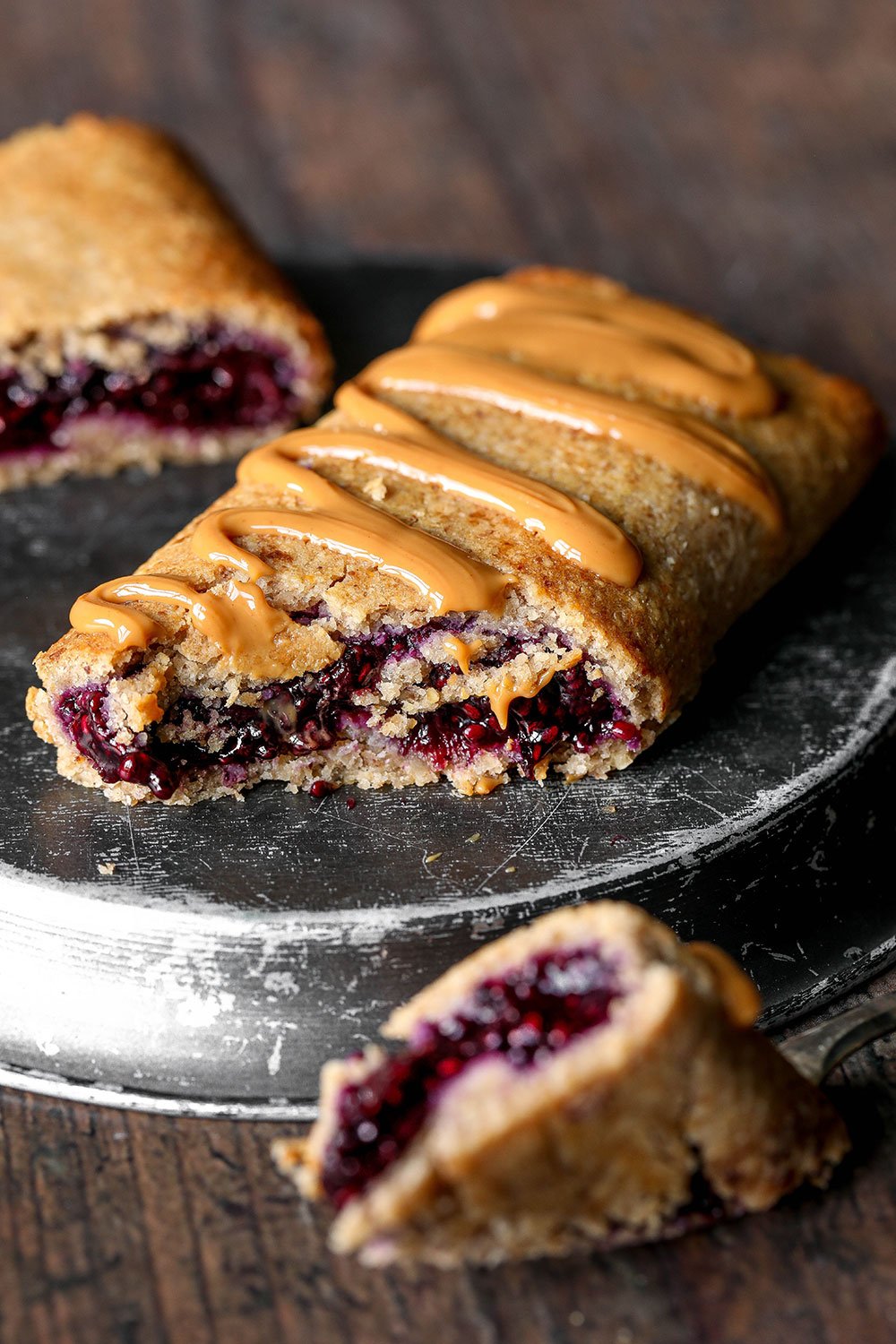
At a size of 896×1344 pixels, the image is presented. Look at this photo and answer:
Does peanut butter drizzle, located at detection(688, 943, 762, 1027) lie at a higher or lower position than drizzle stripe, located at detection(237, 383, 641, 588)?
higher

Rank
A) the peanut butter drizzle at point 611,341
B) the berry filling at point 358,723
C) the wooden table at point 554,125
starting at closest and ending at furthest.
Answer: the berry filling at point 358,723 → the peanut butter drizzle at point 611,341 → the wooden table at point 554,125

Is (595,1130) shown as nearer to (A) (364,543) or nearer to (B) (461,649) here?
(B) (461,649)

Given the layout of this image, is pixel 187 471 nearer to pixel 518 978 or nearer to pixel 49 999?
pixel 49 999

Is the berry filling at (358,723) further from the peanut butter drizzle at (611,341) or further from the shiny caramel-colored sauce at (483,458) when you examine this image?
the peanut butter drizzle at (611,341)

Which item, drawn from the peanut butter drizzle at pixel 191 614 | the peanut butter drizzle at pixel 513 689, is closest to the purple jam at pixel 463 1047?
the peanut butter drizzle at pixel 513 689

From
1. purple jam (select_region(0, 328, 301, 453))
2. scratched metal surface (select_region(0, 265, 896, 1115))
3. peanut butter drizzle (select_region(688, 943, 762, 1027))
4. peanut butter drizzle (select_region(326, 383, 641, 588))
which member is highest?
peanut butter drizzle (select_region(688, 943, 762, 1027))

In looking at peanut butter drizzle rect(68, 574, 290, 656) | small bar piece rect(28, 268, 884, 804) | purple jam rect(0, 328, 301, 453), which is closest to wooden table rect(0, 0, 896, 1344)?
small bar piece rect(28, 268, 884, 804)

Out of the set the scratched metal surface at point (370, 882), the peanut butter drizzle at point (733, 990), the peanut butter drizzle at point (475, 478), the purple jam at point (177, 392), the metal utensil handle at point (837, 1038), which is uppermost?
the peanut butter drizzle at point (733, 990)

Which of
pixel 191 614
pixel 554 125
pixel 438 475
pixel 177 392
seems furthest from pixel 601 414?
pixel 554 125

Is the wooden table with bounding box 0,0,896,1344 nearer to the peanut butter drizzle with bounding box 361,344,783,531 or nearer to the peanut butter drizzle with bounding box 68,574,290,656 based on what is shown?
the peanut butter drizzle with bounding box 361,344,783,531

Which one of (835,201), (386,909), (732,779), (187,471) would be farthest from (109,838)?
(835,201)
